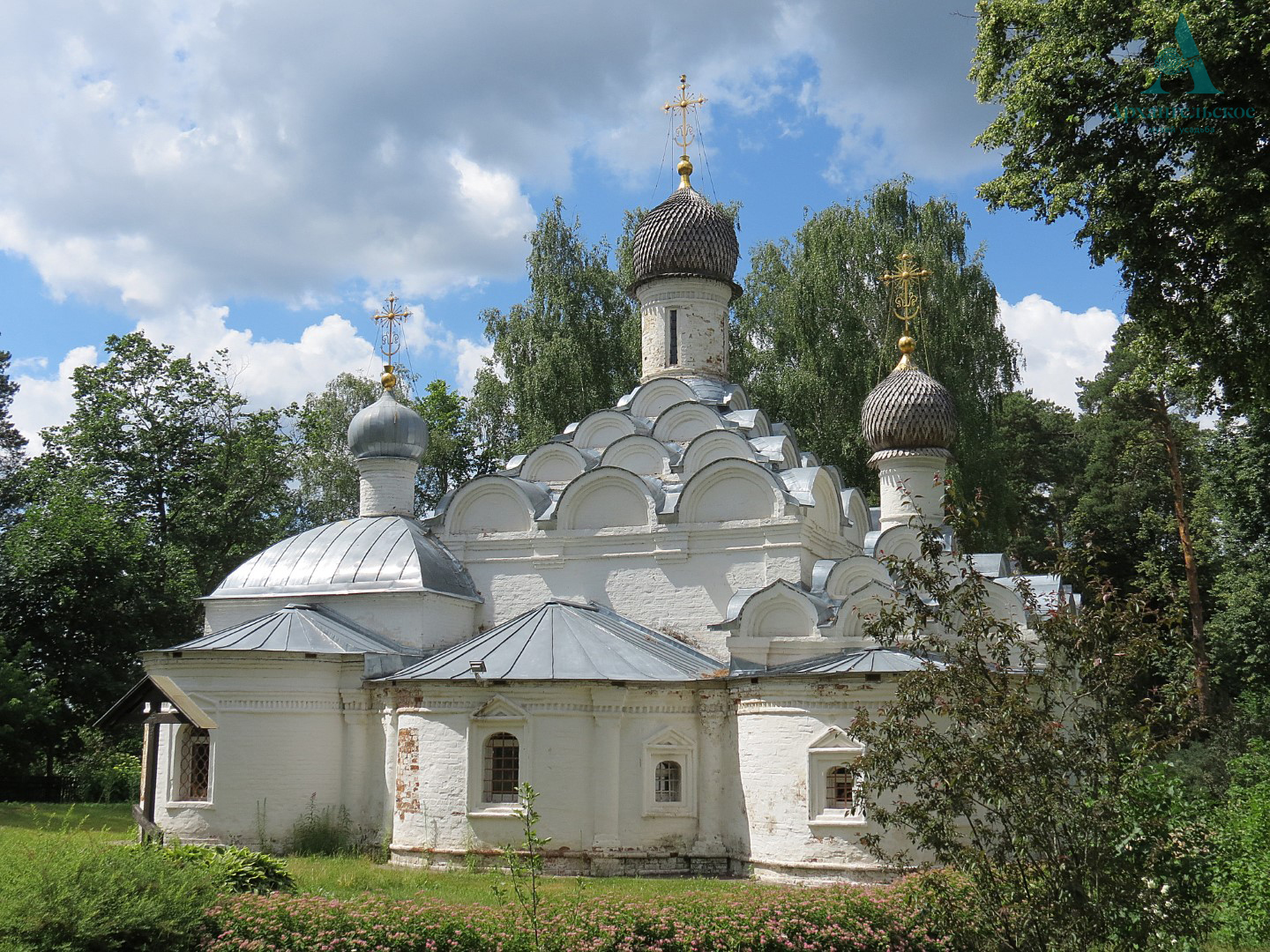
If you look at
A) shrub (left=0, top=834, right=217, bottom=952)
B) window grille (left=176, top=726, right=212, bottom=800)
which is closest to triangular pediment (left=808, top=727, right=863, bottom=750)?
shrub (left=0, top=834, right=217, bottom=952)

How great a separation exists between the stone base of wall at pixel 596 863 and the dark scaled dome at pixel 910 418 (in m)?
6.01

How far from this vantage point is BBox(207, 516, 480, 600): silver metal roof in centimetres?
1386

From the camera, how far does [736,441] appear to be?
1420 centimetres

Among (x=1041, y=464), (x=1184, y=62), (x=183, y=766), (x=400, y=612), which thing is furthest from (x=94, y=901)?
(x=1041, y=464)

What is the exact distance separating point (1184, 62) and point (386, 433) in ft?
35.5

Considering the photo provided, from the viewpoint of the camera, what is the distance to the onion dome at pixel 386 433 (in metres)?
15.7

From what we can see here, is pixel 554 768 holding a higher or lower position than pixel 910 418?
lower

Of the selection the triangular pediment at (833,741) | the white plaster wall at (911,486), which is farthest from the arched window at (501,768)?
the white plaster wall at (911,486)

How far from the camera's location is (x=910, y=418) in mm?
14852

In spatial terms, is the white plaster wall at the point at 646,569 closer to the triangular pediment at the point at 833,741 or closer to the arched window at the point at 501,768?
the triangular pediment at the point at 833,741

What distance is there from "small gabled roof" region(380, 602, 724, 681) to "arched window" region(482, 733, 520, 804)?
2.28 ft

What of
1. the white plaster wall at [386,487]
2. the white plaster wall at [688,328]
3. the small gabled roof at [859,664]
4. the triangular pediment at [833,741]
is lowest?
the triangular pediment at [833,741]

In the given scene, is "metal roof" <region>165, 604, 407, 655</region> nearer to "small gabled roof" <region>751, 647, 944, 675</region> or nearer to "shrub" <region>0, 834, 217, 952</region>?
"small gabled roof" <region>751, 647, 944, 675</region>

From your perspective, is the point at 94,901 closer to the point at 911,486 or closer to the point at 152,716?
the point at 152,716
